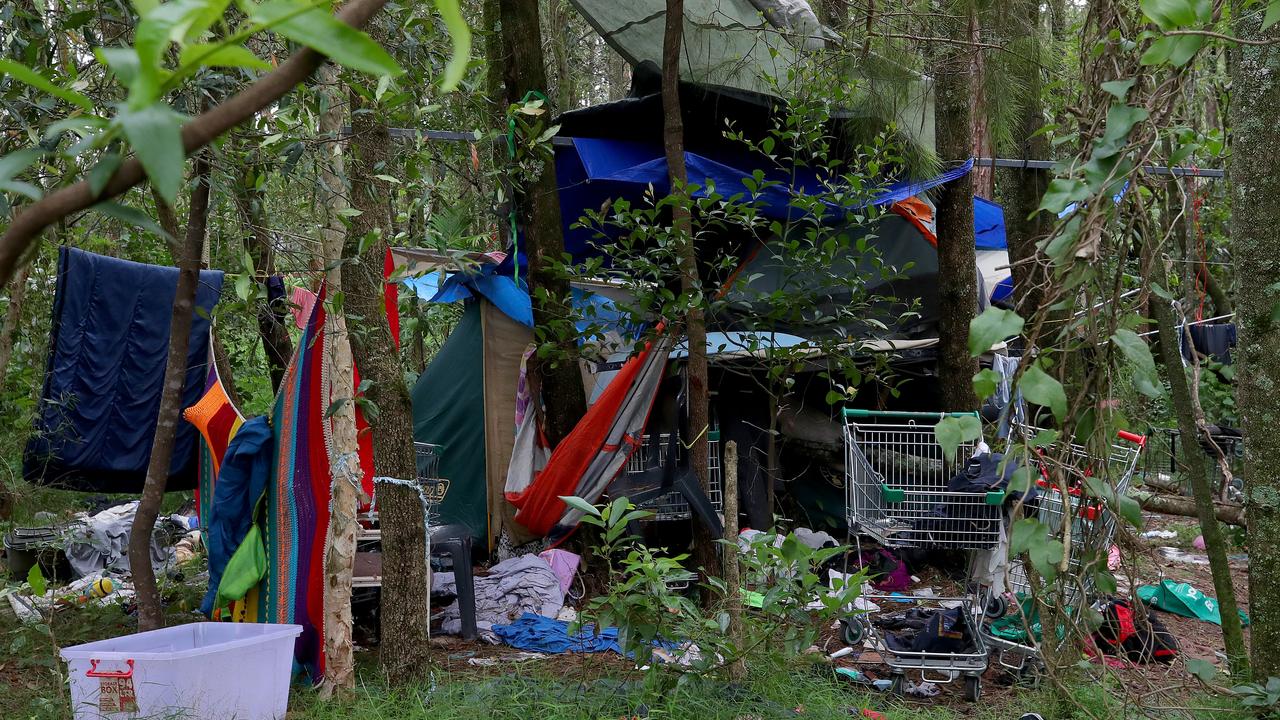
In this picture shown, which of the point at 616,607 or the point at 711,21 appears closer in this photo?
the point at 616,607

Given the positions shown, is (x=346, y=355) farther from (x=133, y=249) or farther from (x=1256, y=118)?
(x=133, y=249)

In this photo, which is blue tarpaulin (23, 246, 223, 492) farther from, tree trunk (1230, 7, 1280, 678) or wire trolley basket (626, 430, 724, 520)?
tree trunk (1230, 7, 1280, 678)

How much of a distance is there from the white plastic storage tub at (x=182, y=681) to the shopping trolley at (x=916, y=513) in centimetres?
214

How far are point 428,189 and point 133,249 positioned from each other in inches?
155

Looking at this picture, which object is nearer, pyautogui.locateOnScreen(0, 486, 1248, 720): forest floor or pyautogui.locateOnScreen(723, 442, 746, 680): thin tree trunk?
pyautogui.locateOnScreen(0, 486, 1248, 720): forest floor

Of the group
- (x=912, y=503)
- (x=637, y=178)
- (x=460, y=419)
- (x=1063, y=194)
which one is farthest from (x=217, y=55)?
(x=460, y=419)

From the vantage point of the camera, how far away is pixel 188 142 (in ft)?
2.10

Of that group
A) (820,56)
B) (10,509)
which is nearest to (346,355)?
(820,56)

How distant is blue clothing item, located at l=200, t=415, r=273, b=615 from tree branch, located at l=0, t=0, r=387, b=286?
3113mm

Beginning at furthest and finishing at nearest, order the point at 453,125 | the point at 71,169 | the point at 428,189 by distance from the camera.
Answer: the point at 453,125, the point at 428,189, the point at 71,169

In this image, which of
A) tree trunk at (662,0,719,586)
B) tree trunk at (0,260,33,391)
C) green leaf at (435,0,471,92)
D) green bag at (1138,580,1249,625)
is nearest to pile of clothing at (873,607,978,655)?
tree trunk at (662,0,719,586)

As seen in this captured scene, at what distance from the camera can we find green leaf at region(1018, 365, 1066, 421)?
4.94 ft

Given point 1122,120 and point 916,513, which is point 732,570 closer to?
Result: point 916,513

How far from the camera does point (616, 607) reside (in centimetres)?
283
